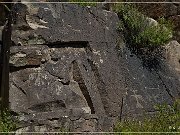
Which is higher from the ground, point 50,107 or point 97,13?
point 97,13

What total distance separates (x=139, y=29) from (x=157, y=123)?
1577 mm

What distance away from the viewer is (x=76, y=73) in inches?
231

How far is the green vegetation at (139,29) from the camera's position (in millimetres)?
6613

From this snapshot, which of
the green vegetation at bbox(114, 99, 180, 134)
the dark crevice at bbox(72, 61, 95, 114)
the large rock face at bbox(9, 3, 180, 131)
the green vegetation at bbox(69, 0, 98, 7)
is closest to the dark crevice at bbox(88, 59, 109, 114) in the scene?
the large rock face at bbox(9, 3, 180, 131)

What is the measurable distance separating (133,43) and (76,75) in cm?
119

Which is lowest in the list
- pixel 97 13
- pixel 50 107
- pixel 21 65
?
pixel 50 107

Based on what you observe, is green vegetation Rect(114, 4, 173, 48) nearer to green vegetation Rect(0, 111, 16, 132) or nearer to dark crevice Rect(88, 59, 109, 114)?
dark crevice Rect(88, 59, 109, 114)

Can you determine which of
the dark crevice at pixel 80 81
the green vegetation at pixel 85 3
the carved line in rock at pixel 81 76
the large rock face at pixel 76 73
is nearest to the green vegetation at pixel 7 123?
the large rock face at pixel 76 73

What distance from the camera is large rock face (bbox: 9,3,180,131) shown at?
5.39 m

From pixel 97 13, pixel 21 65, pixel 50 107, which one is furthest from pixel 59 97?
pixel 97 13

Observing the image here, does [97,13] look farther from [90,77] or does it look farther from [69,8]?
[90,77]

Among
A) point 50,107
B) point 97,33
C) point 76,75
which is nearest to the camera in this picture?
point 50,107

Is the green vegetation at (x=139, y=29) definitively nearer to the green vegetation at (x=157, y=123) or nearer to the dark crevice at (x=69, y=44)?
the dark crevice at (x=69, y=44)

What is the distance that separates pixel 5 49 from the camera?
6086 millimetres
